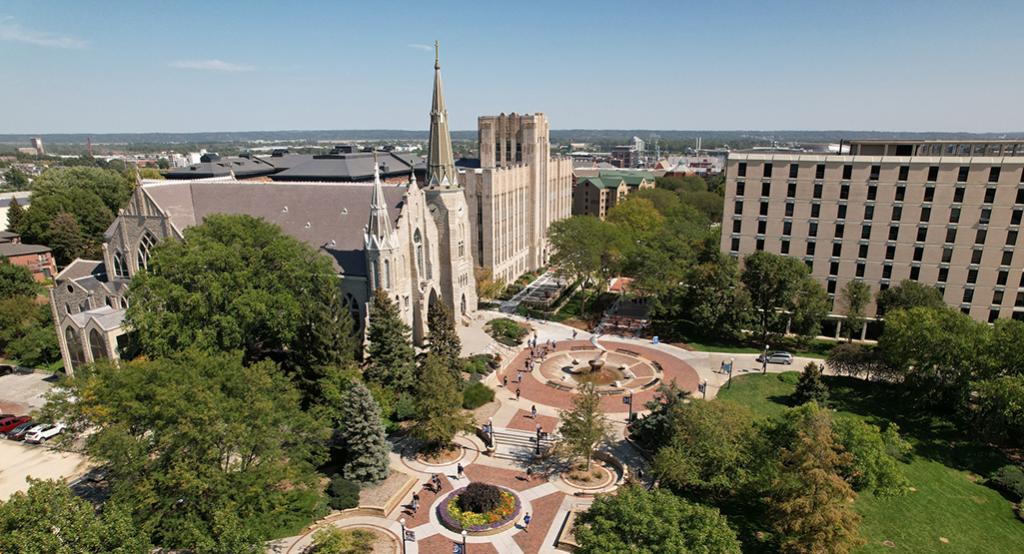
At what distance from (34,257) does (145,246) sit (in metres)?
39.4

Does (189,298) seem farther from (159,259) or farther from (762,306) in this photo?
(762,306)

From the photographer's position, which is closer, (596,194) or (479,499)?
(479,499)

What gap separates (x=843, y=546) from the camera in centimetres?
2492

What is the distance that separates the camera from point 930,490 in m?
35.8

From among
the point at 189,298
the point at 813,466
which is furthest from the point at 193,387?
the point at 813,466

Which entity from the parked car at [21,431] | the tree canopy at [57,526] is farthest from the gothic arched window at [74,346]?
the tree canopy at [57,526]

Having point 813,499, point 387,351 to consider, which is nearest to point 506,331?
point 387,351

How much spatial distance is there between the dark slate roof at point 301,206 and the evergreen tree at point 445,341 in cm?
904

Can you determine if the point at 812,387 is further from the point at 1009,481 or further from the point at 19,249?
the point at 19,249

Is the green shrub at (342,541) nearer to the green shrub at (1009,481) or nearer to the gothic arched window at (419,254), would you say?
the gothic arched window at (419,254)

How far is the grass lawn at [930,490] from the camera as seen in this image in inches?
1229

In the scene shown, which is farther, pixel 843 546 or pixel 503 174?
pixel 503 174

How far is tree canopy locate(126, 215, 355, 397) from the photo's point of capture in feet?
129

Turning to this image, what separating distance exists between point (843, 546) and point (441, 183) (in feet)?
156
